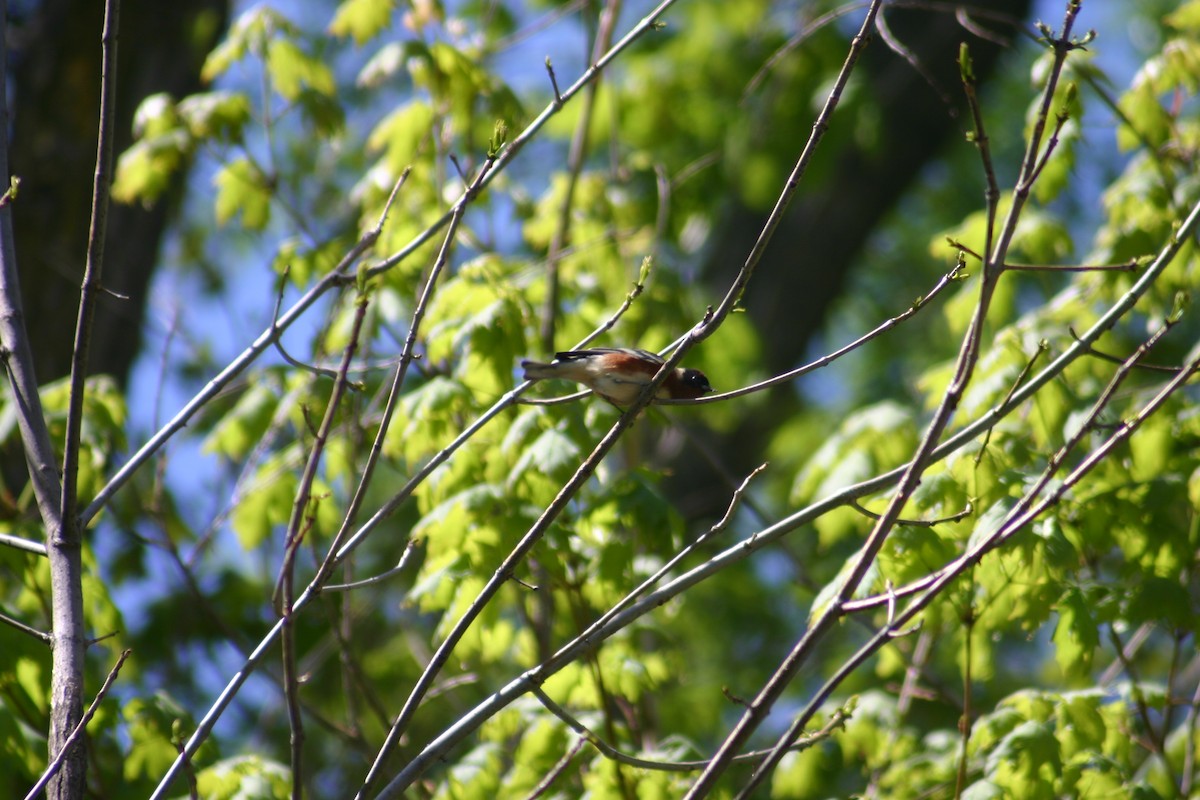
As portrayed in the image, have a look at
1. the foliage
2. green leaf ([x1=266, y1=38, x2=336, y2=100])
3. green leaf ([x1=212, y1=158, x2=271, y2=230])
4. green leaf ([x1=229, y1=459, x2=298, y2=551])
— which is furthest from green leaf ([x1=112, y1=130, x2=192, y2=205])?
green leaf ([x1=229, y1=459, x2=298, y2=551])

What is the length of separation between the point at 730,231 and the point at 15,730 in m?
6.18

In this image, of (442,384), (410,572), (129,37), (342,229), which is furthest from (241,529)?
(342,229)

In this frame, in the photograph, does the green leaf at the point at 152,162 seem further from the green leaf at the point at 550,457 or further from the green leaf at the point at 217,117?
the green leaf at the point at 550,457

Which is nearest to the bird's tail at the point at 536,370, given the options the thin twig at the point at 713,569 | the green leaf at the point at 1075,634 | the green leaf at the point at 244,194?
the thin twig at the point at 713,569

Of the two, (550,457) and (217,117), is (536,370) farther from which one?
(217,117)

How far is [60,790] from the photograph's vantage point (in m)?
2.20

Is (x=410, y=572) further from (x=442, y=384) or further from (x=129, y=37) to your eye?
(x=442, y=384)

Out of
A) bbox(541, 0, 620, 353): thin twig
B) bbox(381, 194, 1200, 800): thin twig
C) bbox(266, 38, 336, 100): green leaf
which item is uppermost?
bbox(266, 38, 336, 100): green leaf

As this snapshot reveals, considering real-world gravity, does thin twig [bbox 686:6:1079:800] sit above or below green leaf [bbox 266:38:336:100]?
below

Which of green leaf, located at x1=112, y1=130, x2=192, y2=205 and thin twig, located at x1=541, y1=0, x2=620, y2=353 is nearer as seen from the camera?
thin twig, located at x1=541, y1=0, x2=620, y2=353

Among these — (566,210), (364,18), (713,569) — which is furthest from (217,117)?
(713,569)

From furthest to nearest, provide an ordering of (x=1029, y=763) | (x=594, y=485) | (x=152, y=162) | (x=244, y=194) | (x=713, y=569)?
(x=594, y=485) → (x=244, y=194) → (x=152, y=162) → (x=1029, y=763) → (x=713, y=569)

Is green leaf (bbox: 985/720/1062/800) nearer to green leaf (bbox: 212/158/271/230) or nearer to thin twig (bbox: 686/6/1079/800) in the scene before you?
thin twig (bbox: 686/6/1079/800)

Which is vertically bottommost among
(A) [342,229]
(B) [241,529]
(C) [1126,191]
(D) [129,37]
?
(B) [241,529]
